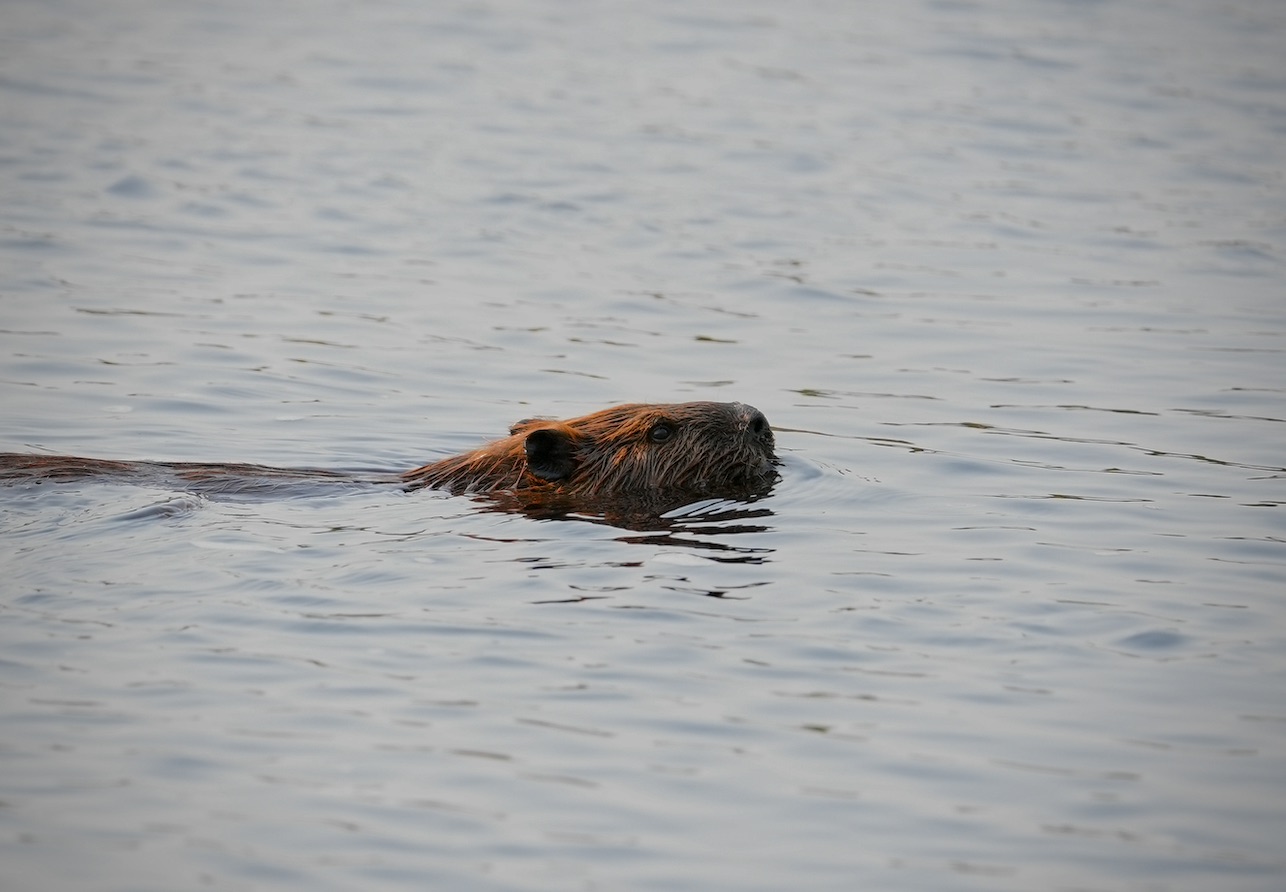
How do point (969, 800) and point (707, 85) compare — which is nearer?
point (969, 800)

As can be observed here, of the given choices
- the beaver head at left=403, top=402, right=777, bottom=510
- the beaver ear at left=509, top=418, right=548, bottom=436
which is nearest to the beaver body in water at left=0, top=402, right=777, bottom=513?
the beaver head at left=403, top=402, right=777, bottom=510

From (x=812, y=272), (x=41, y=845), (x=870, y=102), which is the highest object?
(x=870, y=102)

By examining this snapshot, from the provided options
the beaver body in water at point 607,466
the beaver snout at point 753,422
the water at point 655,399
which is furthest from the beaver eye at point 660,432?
the water at point 655,399

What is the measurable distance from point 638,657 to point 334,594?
4.16 feet

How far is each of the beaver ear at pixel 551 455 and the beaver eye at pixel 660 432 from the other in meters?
0.37

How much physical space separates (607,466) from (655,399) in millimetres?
1773

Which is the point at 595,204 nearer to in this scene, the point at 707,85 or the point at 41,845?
the point at 707,85

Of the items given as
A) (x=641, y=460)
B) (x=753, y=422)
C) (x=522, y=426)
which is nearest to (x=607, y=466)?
→ (x=641, y=460)

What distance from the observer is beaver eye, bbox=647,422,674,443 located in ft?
25.1

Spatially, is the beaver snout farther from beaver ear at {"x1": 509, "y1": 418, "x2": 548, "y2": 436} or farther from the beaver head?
beaver ear at {"x1": 509, "y1": 418, "x2": 548, "y2": 436}

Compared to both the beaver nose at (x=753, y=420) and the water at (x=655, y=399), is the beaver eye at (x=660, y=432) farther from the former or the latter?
the water at (x=655, y=399)

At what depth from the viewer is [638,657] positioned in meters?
5.56

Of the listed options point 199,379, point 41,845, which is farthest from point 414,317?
point 41,845

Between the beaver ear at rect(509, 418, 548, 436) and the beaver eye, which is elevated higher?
the beaver eye
